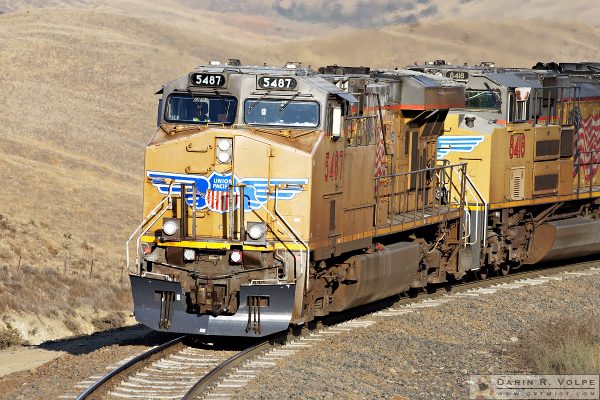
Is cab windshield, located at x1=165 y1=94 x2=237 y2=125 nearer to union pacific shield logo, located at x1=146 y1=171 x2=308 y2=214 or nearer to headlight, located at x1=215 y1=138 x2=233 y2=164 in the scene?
headlight, located at x1=215 y1=138 x2=233 y2=164

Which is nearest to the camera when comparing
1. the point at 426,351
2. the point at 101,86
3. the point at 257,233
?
the point at 257,233

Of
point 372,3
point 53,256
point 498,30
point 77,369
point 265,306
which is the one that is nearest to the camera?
point 77,369

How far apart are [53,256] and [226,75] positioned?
15.5 metres

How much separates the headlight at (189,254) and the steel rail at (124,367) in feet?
4.19

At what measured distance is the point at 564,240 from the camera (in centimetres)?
2669

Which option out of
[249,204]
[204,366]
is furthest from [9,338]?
[249,204]

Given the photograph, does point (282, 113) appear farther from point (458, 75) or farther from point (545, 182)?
point (545, 182)

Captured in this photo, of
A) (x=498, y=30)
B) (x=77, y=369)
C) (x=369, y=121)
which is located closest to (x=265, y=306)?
(x=77, y=369)

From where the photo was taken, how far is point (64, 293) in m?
26.1

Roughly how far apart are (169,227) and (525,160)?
36.2 ft

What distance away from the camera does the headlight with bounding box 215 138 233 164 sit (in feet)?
56.5

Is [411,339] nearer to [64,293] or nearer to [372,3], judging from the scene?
[64,293]

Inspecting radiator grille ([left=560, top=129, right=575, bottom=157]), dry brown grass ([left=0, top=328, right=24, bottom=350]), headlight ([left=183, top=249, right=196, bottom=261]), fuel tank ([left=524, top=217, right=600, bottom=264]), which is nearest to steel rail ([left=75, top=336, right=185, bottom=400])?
headlight ([left=183, top=249, right=196, bottom=261])

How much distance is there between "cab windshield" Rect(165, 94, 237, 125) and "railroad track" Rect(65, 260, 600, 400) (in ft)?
11.1
